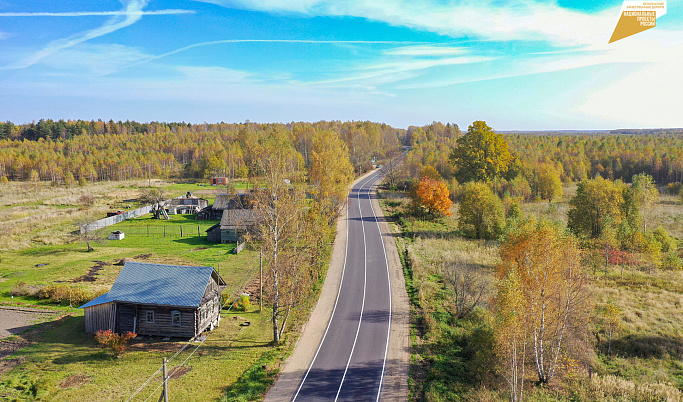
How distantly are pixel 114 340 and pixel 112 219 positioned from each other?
47834mm

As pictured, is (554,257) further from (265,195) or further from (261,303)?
(261,303)

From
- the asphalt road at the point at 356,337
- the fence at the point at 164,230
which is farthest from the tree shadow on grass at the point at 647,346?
the fence at the point at 164,230

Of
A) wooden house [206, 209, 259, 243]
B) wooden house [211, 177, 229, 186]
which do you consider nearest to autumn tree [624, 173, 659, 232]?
wooden house [206, 209, 259, 243]

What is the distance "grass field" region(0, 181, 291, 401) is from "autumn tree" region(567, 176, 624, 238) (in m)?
41.9

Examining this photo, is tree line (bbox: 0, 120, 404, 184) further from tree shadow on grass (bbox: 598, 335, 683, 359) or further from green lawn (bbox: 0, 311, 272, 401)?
green lawn (bbox: 0, 311, 272, 401)

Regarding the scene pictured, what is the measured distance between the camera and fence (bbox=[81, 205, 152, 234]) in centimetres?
5839

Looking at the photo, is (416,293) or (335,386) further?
(416,293)

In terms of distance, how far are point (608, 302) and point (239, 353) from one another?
1175 inches

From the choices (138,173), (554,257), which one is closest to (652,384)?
(554,257)

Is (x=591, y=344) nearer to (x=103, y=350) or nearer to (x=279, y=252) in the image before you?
(x=279, y=252)

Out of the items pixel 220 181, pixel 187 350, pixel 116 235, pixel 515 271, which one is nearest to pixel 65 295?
pixel 187 350

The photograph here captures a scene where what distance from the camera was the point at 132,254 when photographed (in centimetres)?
4666

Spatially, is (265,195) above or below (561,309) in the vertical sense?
above

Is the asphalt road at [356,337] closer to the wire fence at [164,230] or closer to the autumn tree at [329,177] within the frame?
the autumn tree at [329,177]
